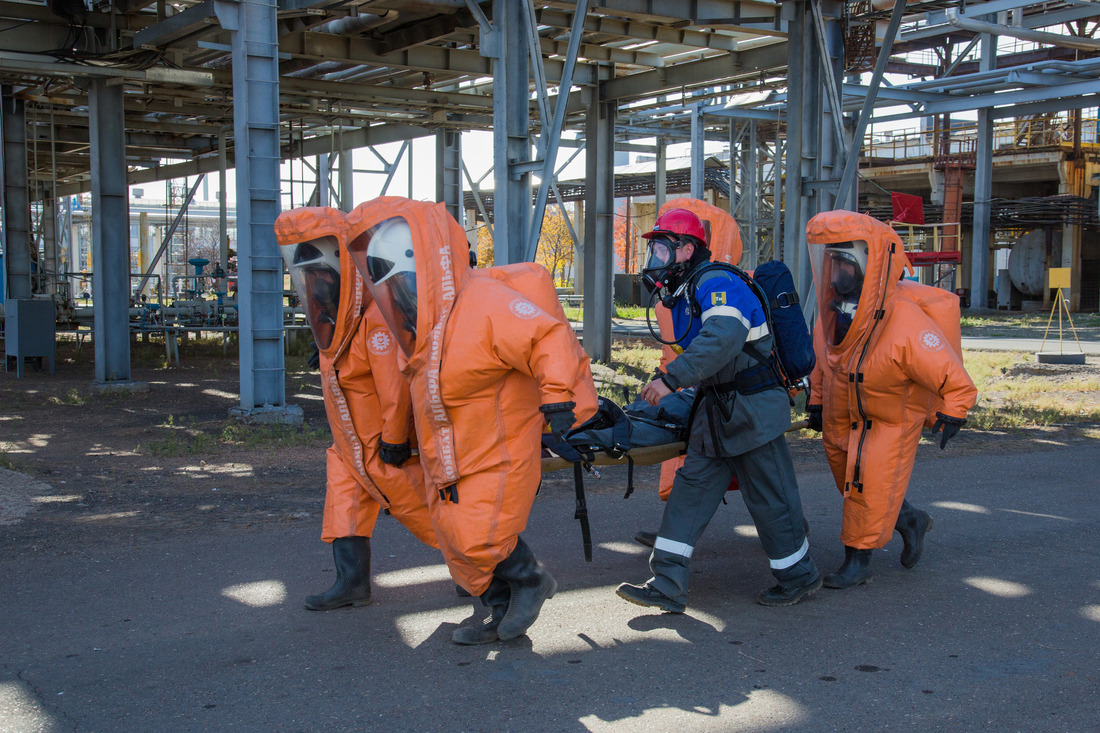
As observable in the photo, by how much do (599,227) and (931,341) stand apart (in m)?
12.0

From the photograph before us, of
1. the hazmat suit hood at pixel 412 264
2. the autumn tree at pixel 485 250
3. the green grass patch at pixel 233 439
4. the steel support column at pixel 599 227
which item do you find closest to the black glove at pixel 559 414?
the hazmat suit hood at pixel 412 264

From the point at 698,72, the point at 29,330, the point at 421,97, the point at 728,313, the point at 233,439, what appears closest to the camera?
the point at 728,313

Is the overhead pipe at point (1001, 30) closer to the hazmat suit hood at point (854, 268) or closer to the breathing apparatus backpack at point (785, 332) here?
the hazmat suit hood at point (854, 268)

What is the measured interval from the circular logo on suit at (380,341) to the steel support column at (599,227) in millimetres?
12263

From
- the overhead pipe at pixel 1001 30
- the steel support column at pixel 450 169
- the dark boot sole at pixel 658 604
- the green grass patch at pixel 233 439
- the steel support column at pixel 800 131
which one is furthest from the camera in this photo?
the steel support column at pixel 450 169

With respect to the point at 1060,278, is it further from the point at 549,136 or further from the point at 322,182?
the point at 322,182

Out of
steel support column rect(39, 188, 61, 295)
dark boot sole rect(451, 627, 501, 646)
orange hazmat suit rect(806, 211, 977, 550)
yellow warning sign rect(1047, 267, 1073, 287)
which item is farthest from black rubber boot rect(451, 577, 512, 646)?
steel support column rect(39, 188, 61, 295)

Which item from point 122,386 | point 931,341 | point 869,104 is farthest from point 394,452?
point 122,386

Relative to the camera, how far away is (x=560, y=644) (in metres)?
4.05

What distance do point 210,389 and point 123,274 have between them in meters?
2.03

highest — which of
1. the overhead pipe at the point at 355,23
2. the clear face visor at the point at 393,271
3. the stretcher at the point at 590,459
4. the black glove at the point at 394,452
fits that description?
the overhead pipe at the point at 355,23

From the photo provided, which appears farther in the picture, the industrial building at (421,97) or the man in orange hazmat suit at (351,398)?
the industrial building at (421,97)

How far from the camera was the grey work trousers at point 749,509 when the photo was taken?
450 cm

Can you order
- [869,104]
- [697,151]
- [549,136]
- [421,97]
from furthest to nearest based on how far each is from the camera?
[697,151] → [421,97] → [869,104] → [549,136]
